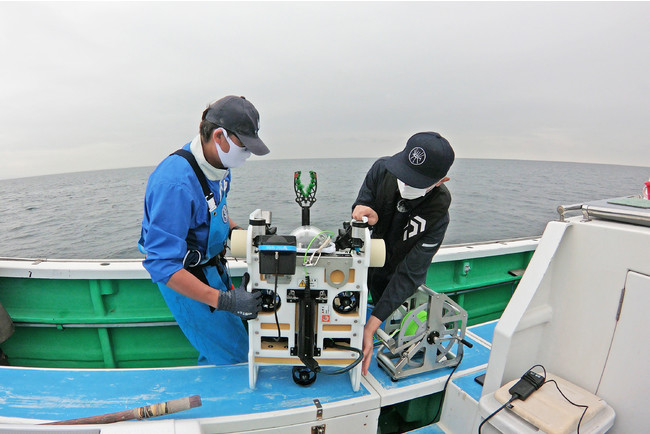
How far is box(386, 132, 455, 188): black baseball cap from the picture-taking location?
149 centimetres

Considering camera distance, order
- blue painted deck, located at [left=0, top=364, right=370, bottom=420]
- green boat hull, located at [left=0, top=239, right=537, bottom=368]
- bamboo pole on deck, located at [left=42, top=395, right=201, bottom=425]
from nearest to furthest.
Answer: bamboo pole on deck, located at [left=42, top=395, right=201, bottom=425], blue painted deck, located at [left=0, top=364, right=370, bottom=420], green boat hull, located at [left=0, top=239, right=537, bottom=368]

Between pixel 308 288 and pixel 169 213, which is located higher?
pixel 169 213

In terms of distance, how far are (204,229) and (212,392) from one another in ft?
2.59

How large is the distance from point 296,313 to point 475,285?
2.35 m

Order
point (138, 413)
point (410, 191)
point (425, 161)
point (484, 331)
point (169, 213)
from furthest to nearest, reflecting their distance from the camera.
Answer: point (484, 331) → point (410, 191) → point (425, 161) → point (169, 213) → point (138, 413)

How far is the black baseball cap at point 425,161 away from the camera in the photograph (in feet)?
4.89

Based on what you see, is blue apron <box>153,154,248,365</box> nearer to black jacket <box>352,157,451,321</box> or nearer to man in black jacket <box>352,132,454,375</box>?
man in black jacket <box>352,132,454,375</box>

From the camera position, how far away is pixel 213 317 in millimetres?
1679

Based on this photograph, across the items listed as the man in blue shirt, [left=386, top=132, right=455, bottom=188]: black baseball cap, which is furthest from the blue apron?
[left=386, top=132, right=455, bottom=188]: black baseball cap

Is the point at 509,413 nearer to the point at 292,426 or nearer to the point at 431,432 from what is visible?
the point at 431,432

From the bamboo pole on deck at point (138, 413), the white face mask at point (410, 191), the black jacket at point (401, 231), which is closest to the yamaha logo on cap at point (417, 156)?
the white face mask at point (410, 191)

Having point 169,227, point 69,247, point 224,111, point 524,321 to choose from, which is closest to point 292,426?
point 169,227

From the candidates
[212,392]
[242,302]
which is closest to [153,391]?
[212,392]

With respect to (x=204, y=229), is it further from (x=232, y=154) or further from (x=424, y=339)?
(x=424, y=339)
